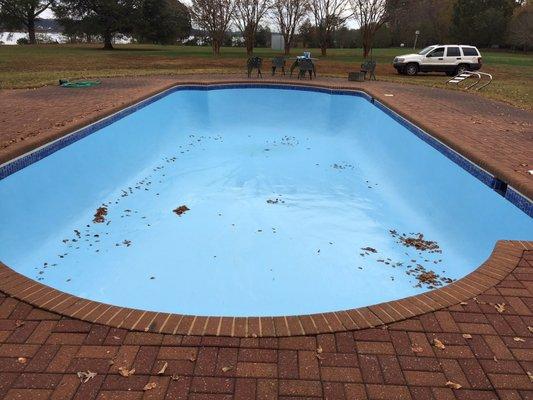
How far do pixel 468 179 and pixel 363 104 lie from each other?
7.66 metres

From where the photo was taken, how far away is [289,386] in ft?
8.11

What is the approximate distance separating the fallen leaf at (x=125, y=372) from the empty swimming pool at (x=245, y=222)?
183 cm

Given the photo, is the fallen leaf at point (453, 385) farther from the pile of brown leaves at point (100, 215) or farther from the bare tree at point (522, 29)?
the bare tree at point (522, 29)

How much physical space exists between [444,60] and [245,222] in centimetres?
1820

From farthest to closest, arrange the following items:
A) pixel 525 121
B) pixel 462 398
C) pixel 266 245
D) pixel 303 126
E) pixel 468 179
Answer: pixel 303 126
pixel 525 121
pixel 468 179
pixel 266 245
pixel 462 398

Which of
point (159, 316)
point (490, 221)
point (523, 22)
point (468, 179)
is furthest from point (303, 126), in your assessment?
point (523, 22)

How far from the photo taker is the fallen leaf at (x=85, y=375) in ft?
8.14

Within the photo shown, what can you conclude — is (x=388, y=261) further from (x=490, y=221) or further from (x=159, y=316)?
(x=159, y=316)

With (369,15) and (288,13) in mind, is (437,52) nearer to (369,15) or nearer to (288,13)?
(369,15)

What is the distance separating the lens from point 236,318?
122 inches

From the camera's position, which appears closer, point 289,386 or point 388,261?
point 289,386

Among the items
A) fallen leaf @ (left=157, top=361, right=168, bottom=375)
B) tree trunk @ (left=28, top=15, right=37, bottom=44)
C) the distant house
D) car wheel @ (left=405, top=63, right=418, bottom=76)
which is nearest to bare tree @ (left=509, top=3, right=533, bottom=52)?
the distant house

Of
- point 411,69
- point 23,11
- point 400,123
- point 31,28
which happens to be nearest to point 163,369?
point 400,123

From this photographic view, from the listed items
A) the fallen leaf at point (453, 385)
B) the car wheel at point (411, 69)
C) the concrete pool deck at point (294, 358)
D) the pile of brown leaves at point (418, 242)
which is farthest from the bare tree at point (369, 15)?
A: the fallen leaf at point (453, 385)
